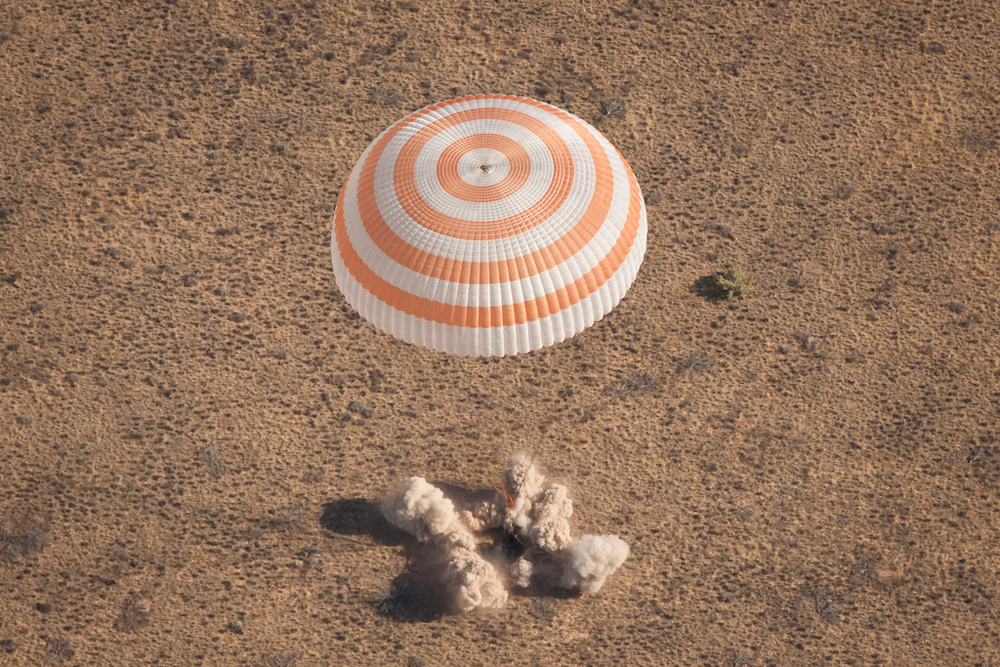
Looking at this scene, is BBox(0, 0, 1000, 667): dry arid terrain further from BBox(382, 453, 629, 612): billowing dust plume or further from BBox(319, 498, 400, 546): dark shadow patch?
BBox(382, 453, 629, 612): billowing dust plume

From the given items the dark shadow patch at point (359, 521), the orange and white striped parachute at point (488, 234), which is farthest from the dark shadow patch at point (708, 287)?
the dark shadow patch at point (359, 521)

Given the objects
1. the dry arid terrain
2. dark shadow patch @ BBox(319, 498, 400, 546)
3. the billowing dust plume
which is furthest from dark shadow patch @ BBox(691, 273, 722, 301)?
dark shadow patch @ BBox(319, 498, 400, 546)

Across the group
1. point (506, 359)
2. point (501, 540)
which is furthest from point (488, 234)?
point (501, 540)

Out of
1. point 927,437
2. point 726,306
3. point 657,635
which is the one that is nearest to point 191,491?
point 657,635

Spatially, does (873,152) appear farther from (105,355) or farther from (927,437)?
(105,355)

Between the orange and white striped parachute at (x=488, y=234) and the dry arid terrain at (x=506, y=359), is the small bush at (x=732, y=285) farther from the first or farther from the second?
the orange and white striped parachute at (x=488, y=234)

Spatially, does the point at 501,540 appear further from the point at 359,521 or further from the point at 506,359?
the point at 506,359

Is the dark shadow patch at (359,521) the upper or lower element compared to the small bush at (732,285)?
lower
